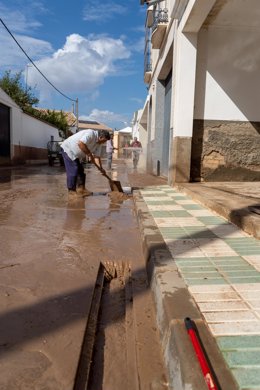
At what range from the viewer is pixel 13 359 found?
1.63 metres

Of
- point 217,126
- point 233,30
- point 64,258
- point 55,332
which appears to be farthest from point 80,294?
point 233,30

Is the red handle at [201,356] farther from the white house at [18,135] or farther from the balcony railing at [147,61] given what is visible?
the white house at [18,135]

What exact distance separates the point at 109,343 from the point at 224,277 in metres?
0.81

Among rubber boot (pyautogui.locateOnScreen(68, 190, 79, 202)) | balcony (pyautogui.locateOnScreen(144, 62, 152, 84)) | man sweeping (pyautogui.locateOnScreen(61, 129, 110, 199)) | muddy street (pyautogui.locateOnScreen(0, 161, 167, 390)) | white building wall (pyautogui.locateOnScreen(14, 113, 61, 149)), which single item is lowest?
muddy street (pyautogui.locateOnScreen(0, 161, 167, 390))

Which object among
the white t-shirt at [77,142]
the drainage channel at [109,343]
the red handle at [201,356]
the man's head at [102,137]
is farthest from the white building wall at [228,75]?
the red handle at [201,356]

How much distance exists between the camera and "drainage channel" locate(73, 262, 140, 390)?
160cm

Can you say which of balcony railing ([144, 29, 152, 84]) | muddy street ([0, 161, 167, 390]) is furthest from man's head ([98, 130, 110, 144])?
balcony railing ([144, 29, 152, 84])

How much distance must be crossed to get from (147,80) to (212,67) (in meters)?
8.70

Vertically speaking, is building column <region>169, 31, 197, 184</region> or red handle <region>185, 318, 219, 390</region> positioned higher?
building column <region>169, 31, 197, 184</region>

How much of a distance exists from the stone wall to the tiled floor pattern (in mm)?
3363

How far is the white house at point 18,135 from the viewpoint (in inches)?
682

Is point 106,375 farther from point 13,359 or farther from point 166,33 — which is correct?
point 166,33

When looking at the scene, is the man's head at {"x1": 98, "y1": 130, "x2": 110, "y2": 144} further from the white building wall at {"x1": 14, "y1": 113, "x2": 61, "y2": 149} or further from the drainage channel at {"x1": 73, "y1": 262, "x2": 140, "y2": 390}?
the white building wall at {"x1": 14, "y1": 113, "x2": 61, "y2": 149}

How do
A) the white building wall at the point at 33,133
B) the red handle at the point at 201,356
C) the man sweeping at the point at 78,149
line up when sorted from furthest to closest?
1. the white building wall at the point at 33,133
2. the man sweeping at the point at 78,149
3. the red handle at the point at 201,356
